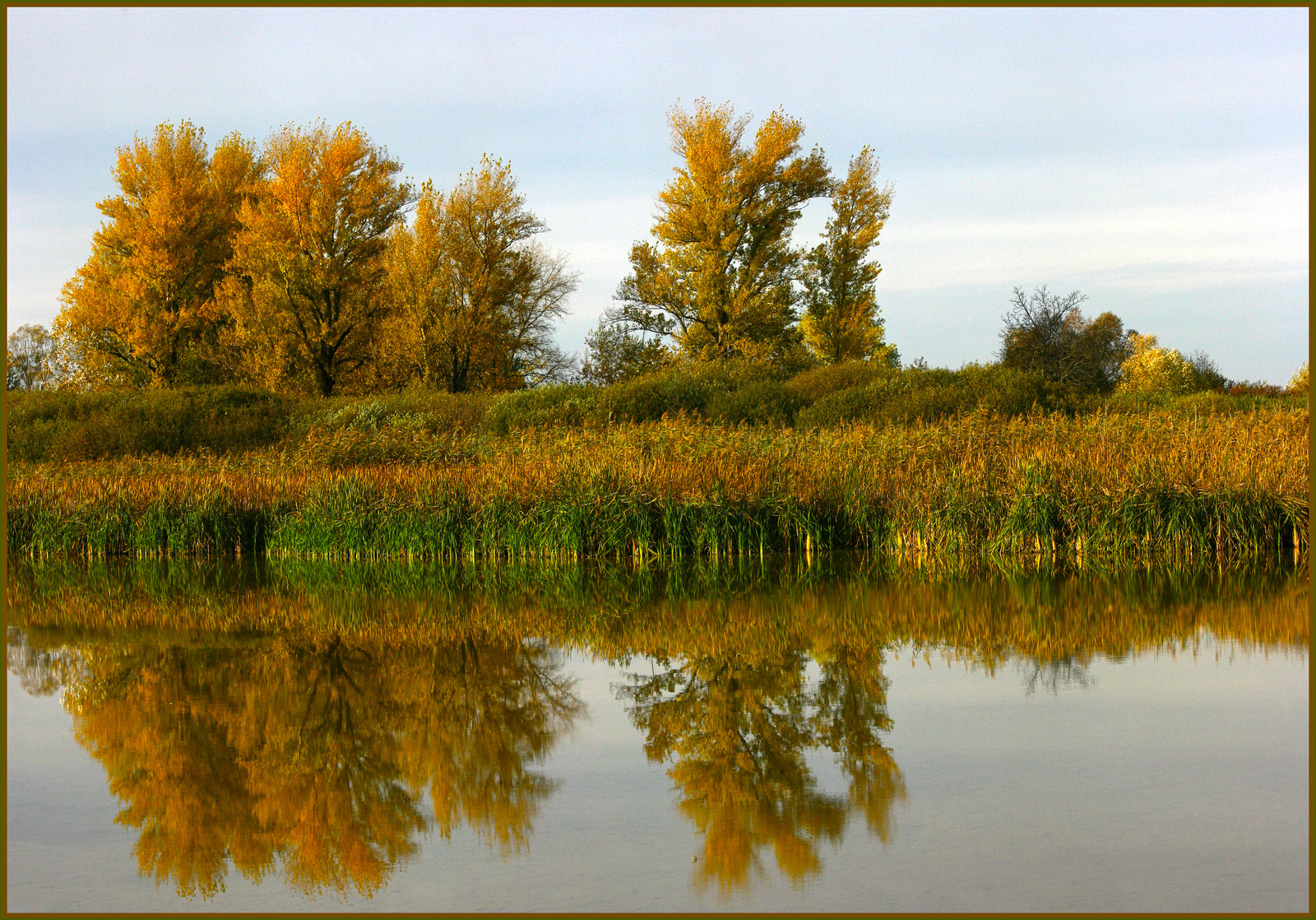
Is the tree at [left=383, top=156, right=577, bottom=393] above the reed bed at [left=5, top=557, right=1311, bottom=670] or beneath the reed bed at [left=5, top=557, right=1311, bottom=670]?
above

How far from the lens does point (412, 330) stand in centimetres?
2991

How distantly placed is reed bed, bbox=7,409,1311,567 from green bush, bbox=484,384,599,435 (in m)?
7.92

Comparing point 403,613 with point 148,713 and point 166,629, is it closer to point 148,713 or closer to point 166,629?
point 166,629

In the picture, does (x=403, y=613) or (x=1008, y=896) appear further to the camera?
(x=403, y=613)

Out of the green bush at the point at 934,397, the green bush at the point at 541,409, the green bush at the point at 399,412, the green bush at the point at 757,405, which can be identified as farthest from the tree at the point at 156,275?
the green bush at the point at 934,397

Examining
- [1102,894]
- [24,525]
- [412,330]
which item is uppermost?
[412,330]

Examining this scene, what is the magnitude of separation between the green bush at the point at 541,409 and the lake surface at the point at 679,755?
13883 mm

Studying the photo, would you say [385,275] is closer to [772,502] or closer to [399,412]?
[399,412]

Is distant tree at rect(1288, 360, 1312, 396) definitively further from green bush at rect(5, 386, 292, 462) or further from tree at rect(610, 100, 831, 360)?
green bush at rect(5, 386, 292, 462)

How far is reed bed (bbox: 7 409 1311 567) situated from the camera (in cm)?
1076

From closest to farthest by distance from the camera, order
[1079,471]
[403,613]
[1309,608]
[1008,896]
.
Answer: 1. [1008,896]
2. [1309,608]
3. [403,613]
4. [1079,471]

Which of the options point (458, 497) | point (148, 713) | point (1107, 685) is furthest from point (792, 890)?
point (458, 497)

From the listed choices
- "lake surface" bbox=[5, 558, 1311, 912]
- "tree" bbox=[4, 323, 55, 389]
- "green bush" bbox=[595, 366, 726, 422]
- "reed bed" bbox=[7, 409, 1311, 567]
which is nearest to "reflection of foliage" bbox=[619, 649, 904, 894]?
"lake surface" bbox=[5, 558, 1311, 912]

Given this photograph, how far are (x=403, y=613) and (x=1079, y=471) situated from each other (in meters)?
6.73
